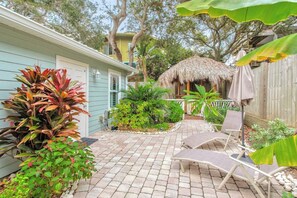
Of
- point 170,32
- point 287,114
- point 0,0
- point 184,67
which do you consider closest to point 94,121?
point 287,114

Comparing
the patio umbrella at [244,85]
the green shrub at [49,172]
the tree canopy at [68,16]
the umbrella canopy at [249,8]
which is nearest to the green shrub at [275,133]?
the patio umbrella at [244,85]

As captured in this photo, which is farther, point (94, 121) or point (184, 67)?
point (184, 67)

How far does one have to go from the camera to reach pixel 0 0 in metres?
10.6

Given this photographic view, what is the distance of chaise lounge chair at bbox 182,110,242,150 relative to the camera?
185 inches

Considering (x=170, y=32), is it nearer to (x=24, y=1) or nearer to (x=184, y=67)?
(x=184, y=67)

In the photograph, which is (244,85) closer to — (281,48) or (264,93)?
(281,48)

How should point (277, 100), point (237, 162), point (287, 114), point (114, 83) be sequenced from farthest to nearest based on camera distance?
point (114, 83)
point (277, 100)
point (287, 114)
point (237, 162)

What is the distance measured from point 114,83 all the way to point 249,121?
6352 millimetres

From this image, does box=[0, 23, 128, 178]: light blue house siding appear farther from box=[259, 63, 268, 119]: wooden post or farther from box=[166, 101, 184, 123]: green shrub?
box=[259, 63, 268, 119]: wooden post

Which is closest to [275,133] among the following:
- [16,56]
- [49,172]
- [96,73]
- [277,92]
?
[277,92]

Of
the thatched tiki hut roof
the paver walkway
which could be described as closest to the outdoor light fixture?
the paver walkway

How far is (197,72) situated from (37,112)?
35.6 ft

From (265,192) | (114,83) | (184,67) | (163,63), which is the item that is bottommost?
(265,192)

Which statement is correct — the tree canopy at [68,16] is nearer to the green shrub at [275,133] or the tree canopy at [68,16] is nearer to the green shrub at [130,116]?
the green shrub at [130,116]
